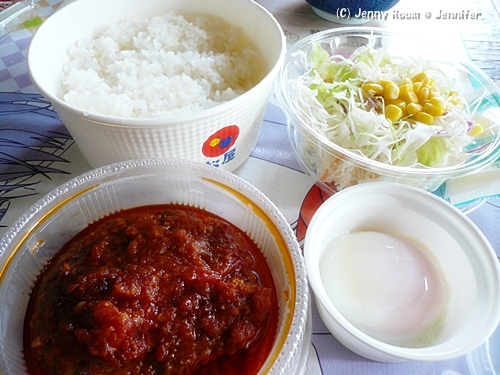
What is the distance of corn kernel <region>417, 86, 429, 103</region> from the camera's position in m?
1.53

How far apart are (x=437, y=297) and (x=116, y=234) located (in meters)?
0.93

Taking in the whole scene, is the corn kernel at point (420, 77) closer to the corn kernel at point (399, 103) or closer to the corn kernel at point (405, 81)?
the corn kernel at point (405, 81)

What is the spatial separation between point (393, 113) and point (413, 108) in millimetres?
A: 91

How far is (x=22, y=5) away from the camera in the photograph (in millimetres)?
2264

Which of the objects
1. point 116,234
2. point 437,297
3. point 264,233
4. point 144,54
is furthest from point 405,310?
point 144,54

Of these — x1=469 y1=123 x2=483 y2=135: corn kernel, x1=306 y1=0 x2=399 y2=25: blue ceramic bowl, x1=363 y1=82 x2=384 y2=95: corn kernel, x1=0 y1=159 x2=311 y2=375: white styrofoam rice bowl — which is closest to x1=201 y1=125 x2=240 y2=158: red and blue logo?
x1=0 y1=159 x2=311 y2=375: white styrofoam rice bowl

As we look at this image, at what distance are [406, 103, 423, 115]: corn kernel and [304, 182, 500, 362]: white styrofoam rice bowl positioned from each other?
0.44 meters

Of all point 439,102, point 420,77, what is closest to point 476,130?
point 439,102

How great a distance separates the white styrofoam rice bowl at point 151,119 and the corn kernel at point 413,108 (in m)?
0.54

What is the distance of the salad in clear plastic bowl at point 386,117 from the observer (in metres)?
1.41

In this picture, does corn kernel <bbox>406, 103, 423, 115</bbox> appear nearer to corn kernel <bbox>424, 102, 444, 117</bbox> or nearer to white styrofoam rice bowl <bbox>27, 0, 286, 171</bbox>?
corn kernel <bbox>424, 102, 444, 117</bbox>

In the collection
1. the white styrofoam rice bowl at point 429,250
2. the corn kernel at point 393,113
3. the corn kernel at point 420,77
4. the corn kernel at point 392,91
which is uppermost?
the corn kernel at point 392,91

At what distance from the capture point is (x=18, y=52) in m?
2.06
